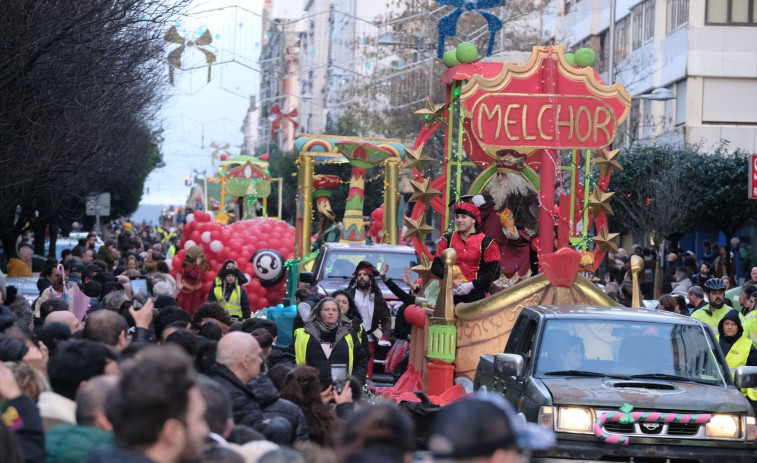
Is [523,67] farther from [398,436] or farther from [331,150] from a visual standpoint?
[331,150]

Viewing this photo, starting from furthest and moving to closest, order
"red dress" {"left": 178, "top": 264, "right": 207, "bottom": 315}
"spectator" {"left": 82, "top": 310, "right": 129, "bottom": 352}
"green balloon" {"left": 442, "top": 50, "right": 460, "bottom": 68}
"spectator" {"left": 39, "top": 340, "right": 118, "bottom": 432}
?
"red dress" {"left": 178, "top": 264, "right": 207, "bottom": 315}
"green balloon" {"left": 442, "top": 50, "right": 460, "bottom": 68}
"spectator" {"left": 82, "top": 310, "right": 129, "bottom": 352}
"spectator" {"left": 39, "top": 340, "right": 118, "bottom": 432}

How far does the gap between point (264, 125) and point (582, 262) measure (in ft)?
325

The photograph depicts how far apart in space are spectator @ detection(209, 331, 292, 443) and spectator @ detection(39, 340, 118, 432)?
2.51 ft

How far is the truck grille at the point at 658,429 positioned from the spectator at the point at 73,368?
394 centimetres

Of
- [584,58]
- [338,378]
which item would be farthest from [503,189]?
[338,378]

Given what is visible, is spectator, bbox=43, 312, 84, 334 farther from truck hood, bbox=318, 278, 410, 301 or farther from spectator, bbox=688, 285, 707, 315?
truck hood, bbox=318, 278, 410, 301

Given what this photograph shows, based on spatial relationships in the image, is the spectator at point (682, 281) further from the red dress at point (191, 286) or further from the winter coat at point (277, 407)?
the winter coat at point (277, 407)

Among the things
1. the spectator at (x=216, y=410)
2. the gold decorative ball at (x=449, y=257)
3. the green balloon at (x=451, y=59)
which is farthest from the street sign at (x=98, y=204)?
the spectator at (x=216, y=410)

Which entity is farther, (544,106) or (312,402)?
(544,106)

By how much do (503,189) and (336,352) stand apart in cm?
439

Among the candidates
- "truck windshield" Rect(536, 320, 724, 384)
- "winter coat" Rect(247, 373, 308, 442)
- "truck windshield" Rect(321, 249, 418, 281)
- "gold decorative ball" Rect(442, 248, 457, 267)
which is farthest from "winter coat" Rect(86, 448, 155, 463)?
"truck windshield" Rect(321, 249, 418, 281)

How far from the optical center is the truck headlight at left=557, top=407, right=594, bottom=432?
8320mm

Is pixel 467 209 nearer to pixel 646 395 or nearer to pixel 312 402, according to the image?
pixel 646 395

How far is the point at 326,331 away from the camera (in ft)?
34.3
